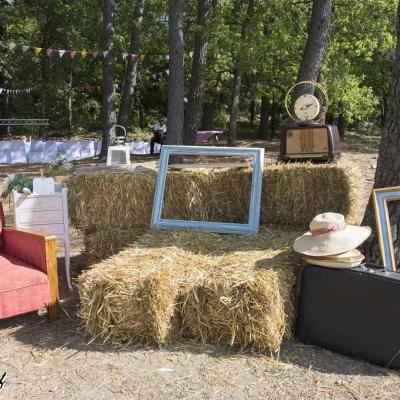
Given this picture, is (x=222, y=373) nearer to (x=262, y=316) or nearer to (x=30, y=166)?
(x=262, y=316)

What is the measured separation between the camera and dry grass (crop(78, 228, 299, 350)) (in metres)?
3.13

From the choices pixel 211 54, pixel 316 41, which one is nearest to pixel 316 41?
pixel 316 41

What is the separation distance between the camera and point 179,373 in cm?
296

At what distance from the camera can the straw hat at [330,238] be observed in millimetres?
3176

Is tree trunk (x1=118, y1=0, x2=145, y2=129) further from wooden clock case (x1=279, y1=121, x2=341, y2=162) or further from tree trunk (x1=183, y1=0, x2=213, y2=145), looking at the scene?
wooden clock case (x1=279, y1=121, x2=341, y2=162)

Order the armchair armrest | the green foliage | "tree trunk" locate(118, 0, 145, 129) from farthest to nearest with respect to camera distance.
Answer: "tree trunk" locate(118, 0, 145, 129) → the green foliage → the armchair armrest

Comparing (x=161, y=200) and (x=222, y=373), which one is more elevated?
(x=161, y=200)

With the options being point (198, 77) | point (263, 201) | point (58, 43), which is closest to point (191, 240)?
point (263, 201)

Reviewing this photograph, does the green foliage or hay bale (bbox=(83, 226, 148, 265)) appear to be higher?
the green foliage

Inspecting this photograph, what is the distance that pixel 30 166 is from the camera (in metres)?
14.2

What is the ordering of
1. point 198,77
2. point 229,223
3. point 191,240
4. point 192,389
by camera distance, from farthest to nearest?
1. point 198,77
2. point 229,223
3. point 191,240
4. point 192,389

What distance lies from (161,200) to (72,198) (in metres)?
0.85

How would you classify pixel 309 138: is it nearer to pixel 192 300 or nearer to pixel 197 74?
pixel 192 300

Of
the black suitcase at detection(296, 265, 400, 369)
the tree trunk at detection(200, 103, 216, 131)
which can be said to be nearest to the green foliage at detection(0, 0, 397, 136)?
the tree trunk at detection(200, 103, 216, 131)
